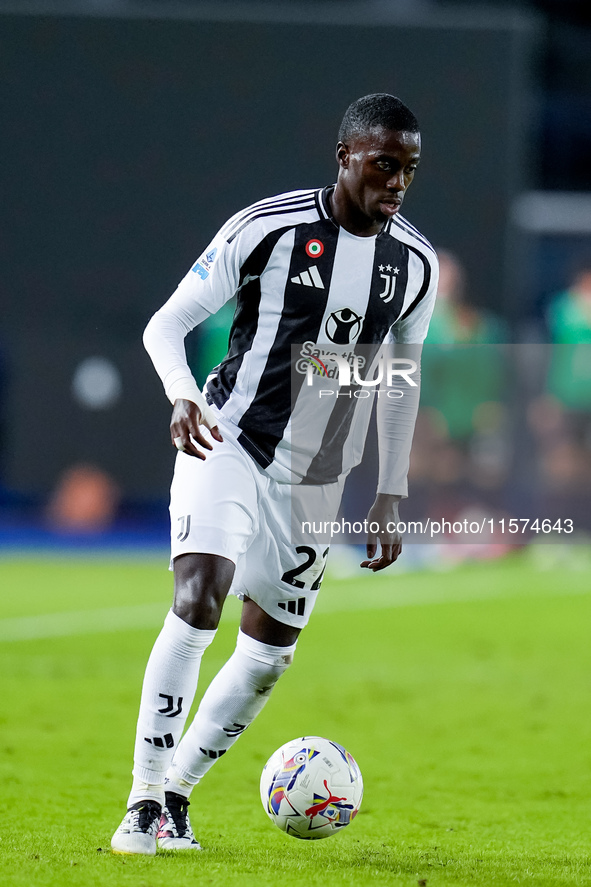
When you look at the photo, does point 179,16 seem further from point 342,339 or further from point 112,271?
point 342,339

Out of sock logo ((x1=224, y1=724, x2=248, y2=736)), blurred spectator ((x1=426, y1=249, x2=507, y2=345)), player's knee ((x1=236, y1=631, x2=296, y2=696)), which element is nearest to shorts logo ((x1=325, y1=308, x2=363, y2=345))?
Result: player's knee ((x1=236, y1=631, x2=296, y2=696))

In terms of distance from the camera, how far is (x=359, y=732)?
6016 millimetres

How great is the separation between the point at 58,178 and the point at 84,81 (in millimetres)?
1140

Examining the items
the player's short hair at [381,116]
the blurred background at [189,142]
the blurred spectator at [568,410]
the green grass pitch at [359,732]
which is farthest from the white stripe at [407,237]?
the blurred background at [189,142]

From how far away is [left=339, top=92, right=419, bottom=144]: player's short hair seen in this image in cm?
363

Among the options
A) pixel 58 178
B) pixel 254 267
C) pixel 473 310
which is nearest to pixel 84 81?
pixel 58 178

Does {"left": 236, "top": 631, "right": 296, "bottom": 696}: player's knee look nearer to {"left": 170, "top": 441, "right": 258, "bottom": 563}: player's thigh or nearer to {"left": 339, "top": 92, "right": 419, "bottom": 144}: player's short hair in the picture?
{"left": 170, "top": 441, "right": 258, "bottom": 563}: player's thigh

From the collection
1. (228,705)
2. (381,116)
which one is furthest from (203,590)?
(381,116)

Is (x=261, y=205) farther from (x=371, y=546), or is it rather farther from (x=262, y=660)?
(x=262, y=660)

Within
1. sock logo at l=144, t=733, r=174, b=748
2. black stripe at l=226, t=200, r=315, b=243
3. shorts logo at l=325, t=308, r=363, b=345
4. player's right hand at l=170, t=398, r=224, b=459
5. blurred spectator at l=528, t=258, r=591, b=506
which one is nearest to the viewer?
player's right hand at l=170, t=398, r=224, b=459

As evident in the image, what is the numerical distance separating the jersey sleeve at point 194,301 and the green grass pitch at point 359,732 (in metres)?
1.36

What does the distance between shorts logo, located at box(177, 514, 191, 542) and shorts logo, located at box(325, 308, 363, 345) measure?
0.70 metres

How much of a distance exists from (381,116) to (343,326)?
620 millimetres

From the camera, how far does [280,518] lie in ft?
12.5
